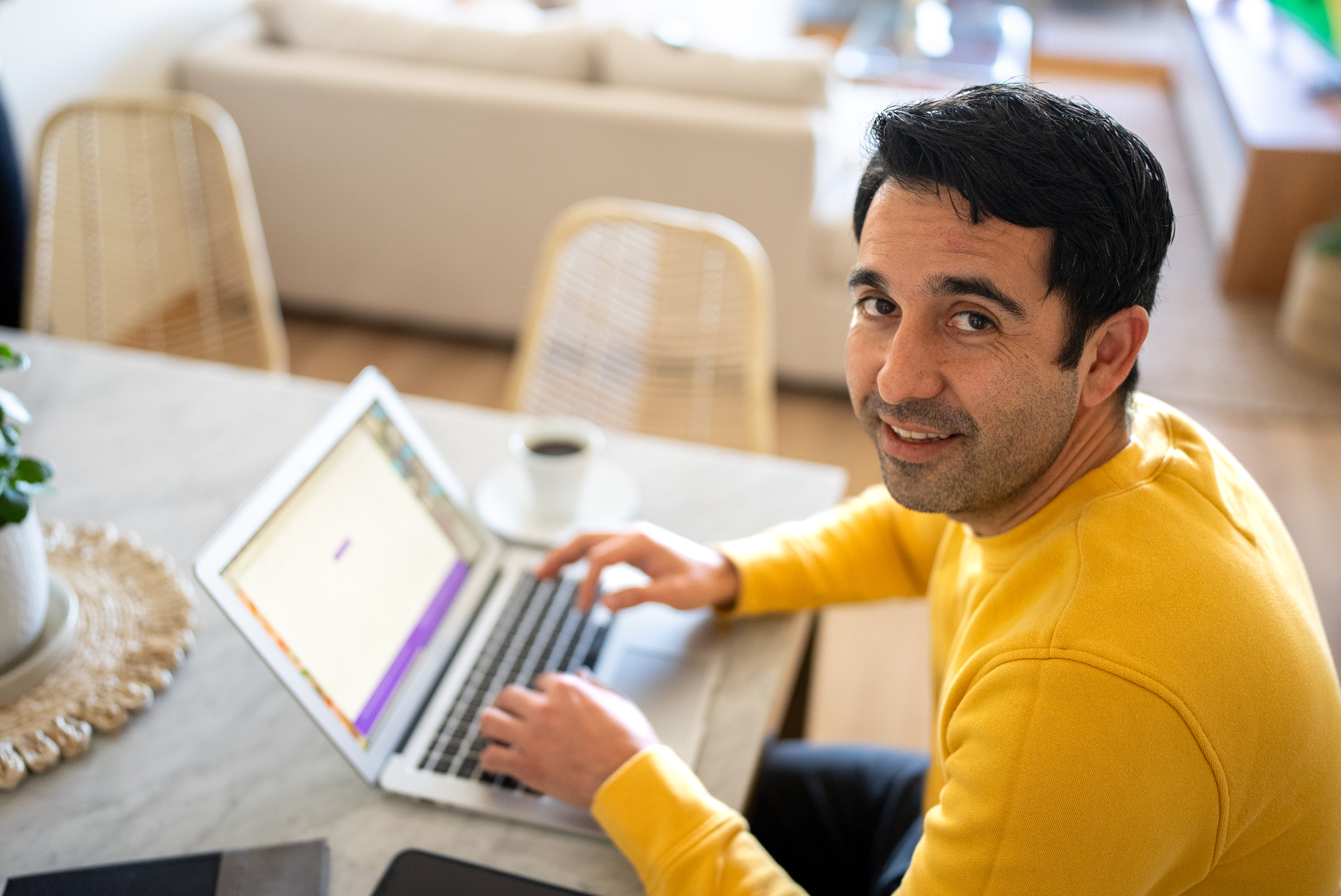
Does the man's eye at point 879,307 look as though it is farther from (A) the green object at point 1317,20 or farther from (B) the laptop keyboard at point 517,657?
(A) the green object at point 1317,20

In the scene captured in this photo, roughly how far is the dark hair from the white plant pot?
791 mm

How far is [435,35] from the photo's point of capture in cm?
291

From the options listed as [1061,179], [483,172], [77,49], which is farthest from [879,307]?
[77,49]

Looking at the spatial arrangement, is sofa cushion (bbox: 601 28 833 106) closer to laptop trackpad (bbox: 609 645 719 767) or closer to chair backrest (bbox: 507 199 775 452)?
chair backrest (bbox: 507 199 775 452)

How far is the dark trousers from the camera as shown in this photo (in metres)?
1.19

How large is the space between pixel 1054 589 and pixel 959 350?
7.3 inches

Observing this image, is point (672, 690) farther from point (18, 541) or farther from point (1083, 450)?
point (18, 541)

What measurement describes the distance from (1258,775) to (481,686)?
65cm

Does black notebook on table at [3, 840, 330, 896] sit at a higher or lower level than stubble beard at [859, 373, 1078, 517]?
lower

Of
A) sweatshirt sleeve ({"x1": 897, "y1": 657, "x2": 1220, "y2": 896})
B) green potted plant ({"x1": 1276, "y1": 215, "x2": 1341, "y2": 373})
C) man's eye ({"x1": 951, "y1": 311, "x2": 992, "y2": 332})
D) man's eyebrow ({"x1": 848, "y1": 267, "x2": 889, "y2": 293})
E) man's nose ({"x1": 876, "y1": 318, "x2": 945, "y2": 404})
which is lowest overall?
green potted plant ({"x1": 1276, "y1": 215, "x2": 1341, "y2": 373})

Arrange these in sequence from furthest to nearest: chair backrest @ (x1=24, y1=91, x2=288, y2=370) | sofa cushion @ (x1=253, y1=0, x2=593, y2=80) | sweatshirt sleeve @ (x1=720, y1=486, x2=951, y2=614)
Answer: sofa cushion @ (x1=253, y1=0, x2=593, y2=80)
chair backrest @ (x1=24, y1=91, x2=288, y2=370)
sweatshirt sleeve @ (x1=720, y1=486, x2=951, y2=614)

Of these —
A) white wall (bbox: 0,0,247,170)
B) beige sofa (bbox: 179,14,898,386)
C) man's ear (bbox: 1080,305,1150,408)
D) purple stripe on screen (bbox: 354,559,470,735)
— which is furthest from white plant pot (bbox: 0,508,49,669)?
beige sofa (bbox: 179,14,898,386)

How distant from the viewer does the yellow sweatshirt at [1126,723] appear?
694 mm

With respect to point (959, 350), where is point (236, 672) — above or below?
below
